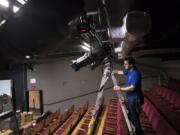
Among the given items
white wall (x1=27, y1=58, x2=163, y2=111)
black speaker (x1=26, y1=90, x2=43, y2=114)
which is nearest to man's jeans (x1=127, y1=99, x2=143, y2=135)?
white wall (x1=27, y1=58, x2=163, y2=111)

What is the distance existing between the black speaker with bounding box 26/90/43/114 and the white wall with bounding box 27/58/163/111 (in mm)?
213

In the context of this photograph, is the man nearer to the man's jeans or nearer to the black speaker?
the man's jeans

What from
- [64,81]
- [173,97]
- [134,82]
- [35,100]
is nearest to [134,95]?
[134,82]

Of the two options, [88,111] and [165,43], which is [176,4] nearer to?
[165,43]

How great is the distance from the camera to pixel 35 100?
945 cm

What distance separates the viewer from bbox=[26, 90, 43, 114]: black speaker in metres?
9.37

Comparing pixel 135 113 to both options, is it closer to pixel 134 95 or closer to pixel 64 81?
pixel 134 95

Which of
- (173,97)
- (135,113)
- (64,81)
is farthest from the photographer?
(64,81)

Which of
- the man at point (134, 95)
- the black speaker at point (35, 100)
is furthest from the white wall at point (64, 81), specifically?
the man at point (134, 95)

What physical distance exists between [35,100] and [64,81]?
137cm

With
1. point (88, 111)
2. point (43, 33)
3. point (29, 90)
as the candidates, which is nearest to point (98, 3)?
point (43, 33)

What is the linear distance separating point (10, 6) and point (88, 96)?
7589 mm

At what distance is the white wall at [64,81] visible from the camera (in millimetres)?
9125

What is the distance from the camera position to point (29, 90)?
9516mm
